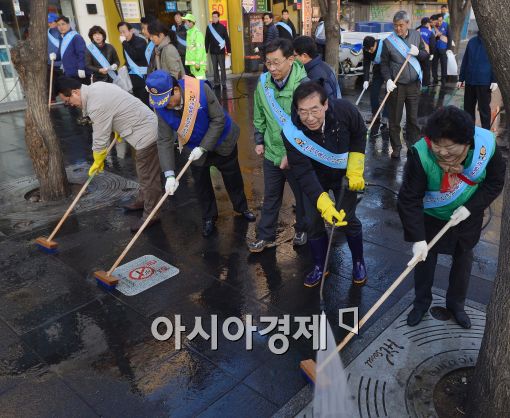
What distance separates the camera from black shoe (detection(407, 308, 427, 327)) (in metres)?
3.23

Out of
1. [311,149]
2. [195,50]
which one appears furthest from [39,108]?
[195,50]

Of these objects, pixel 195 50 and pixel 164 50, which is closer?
pixel 164 50

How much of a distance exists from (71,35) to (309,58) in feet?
19.9

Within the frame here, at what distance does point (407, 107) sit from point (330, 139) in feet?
12.3

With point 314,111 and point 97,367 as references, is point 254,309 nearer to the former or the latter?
point 97,367

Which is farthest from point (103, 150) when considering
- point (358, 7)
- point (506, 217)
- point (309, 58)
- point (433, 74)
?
point (358, 7)

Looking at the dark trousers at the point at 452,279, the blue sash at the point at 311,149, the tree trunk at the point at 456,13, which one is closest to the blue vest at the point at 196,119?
the blue sash at the point at 311,149

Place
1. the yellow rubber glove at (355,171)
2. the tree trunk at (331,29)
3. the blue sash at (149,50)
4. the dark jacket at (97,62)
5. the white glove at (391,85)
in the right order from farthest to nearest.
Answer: the tree trunk at (331,29), the dark jacket at (97,62), the blue sash at (149,50), the white glove at (391,85), the yellow rubber glove at (355,171)

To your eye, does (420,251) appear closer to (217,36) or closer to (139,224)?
(139,224)

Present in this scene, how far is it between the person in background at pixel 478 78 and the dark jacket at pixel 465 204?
4.22 metres

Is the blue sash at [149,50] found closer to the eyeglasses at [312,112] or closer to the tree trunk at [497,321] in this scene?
the eyeglasses at [312,112]

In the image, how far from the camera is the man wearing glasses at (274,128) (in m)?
3.81

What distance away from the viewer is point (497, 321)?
2.27 meters

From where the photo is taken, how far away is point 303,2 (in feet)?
58.6
